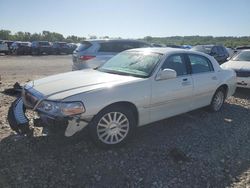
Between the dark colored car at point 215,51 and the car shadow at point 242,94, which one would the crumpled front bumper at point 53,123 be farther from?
the dark colored car at point 215,51

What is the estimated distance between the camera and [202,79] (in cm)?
564

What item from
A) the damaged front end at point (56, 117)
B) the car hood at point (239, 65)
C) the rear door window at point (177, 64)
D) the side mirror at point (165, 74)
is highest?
the rear door window at point (177, 64)

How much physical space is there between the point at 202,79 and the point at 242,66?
389 cm

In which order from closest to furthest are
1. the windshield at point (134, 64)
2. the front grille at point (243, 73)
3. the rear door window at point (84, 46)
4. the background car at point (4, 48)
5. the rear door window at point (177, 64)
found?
the windshield at point (134, 64) → the rear door window at point (177, 64) → the front grille at point (243, 73) → the rear door window at point (84, 46) → the background car at point (4, 48)

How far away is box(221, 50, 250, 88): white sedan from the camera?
8.38 metres

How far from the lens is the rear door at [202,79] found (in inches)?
217

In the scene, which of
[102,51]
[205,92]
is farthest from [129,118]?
[102,51]

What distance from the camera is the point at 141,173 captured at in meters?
3.62

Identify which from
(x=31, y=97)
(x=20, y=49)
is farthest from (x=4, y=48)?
(x=31, y=97)

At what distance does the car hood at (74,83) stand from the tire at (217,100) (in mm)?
2651

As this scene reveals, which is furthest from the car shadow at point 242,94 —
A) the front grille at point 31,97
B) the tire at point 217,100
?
the front grille at point 31,97

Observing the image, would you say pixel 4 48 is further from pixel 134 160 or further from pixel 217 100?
pixel 134 160

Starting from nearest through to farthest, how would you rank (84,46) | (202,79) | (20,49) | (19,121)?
(19,121), (202,79), (84,46), (20,49)

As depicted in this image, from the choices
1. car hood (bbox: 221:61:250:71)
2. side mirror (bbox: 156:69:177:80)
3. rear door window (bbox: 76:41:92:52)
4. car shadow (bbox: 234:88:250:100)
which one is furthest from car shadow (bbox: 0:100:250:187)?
rear door window (bbox: 76:41:92:52)
